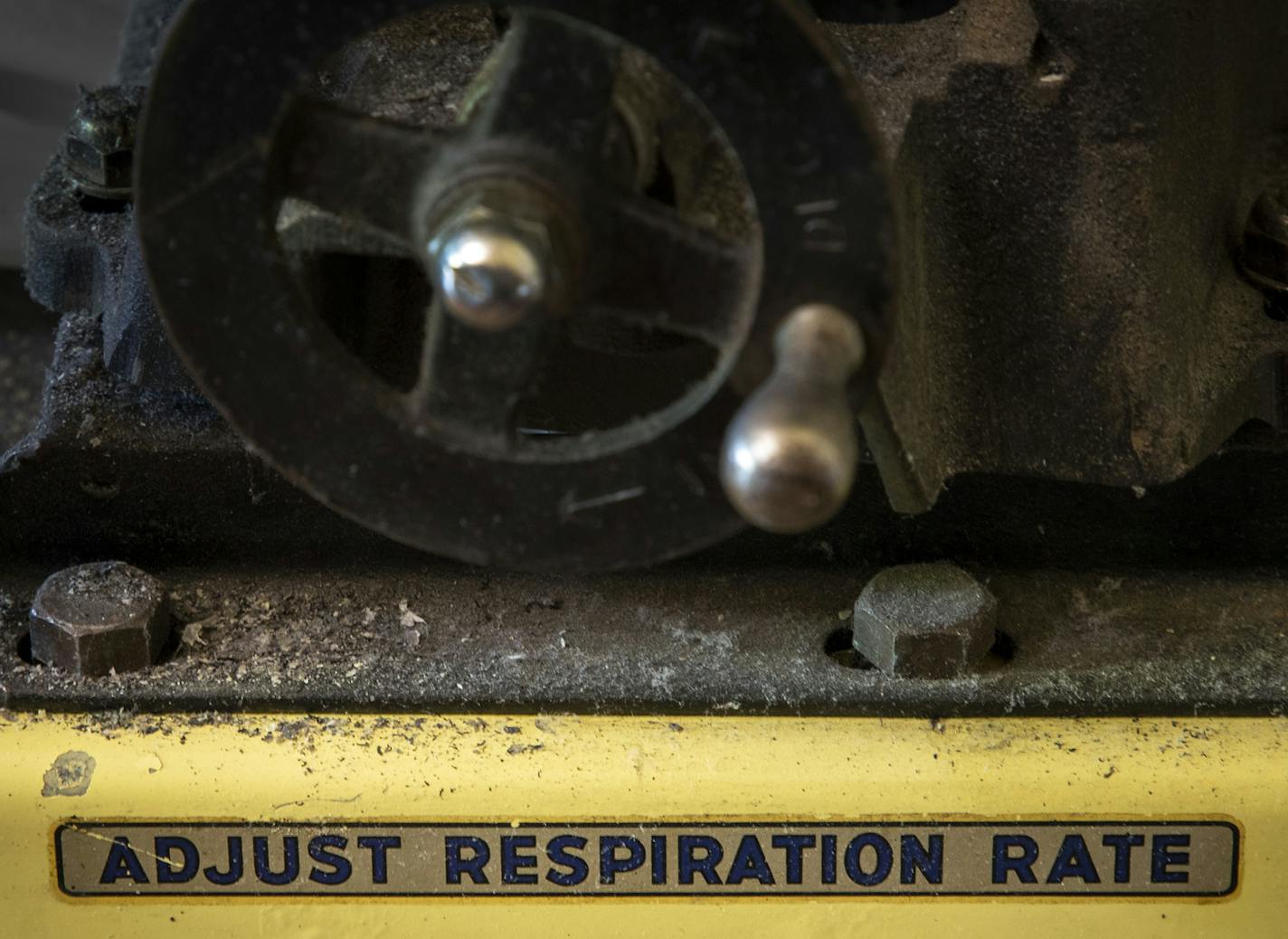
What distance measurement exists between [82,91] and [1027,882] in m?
0.81

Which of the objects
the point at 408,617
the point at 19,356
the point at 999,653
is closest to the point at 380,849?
the point at 408,617

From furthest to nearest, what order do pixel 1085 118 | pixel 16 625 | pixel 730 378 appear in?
pixel 16 625 → pixel 1085 118 → pixel 730 378

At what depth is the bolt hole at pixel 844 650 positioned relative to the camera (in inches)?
38.7

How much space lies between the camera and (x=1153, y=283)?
35.5 inches

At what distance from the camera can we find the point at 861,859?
3.09 ft

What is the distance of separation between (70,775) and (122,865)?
2.2 inches

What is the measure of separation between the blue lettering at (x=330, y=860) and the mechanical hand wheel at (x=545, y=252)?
0.24 metres

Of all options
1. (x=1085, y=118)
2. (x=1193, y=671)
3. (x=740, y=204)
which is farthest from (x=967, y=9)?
(x=1193, y=671)

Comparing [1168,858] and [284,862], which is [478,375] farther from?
[1168,858]

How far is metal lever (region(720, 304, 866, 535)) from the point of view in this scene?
645 mm

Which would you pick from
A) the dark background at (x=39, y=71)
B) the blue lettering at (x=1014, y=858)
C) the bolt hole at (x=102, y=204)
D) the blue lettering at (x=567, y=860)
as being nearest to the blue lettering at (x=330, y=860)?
the blue lettering at (x=567, y=860)

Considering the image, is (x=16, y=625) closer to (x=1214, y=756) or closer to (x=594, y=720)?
(x=594, y=720)

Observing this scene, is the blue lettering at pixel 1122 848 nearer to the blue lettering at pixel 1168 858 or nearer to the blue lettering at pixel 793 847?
the blue lettering at pixel 1168 858

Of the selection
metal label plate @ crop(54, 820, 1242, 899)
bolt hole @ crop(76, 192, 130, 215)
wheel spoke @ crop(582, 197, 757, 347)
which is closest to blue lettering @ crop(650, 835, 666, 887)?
metal label plate @ crop(54, 820, 1242, 899)
